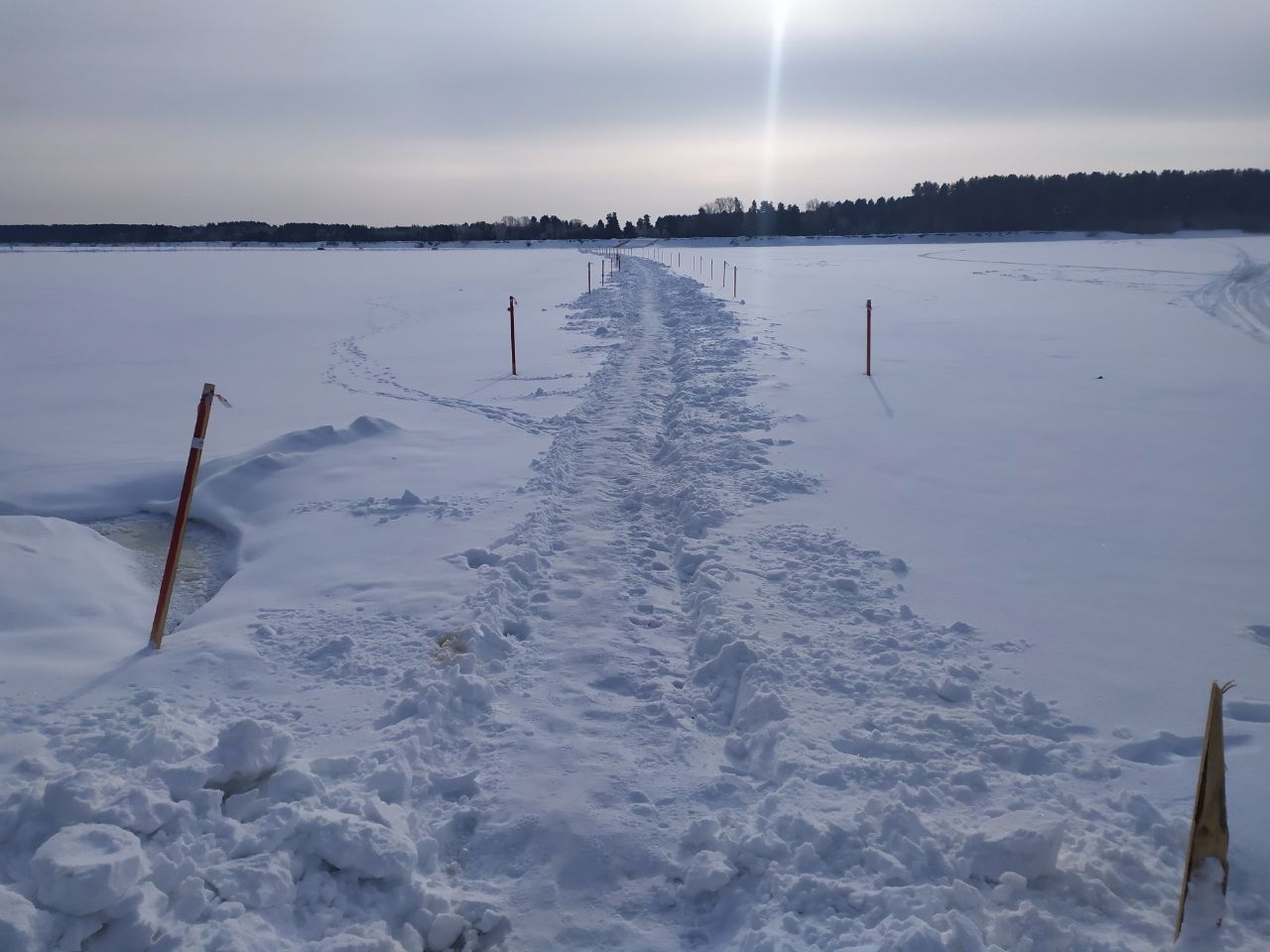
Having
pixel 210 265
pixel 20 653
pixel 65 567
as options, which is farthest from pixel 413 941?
pixel 210 265

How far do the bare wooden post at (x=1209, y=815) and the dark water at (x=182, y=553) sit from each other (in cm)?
593

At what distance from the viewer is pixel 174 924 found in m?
3.12

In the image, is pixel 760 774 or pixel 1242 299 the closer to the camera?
pixel 760 774

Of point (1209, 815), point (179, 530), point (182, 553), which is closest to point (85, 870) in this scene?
point (179, 530)

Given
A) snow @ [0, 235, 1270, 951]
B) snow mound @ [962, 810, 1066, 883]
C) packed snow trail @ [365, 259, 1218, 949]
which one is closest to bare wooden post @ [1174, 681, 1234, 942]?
snow @ [0, 235, 1270, 951]

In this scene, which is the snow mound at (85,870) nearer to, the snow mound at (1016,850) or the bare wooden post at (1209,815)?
the snow mound at (1016,850)

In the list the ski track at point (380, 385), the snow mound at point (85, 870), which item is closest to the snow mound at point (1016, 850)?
the snow mound at point (85, 870)

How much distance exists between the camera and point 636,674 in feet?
17.3

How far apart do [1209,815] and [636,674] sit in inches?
115

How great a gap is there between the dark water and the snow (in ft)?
0.28

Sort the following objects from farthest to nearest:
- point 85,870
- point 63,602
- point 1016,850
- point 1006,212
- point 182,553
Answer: point 1006,212
point 182,553
point 63,602
point 1016,850
point 85,870

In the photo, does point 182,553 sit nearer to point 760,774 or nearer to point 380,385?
point 760,774

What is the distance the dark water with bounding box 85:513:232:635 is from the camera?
6711 millimetres

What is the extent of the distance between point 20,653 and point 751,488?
6197mm
